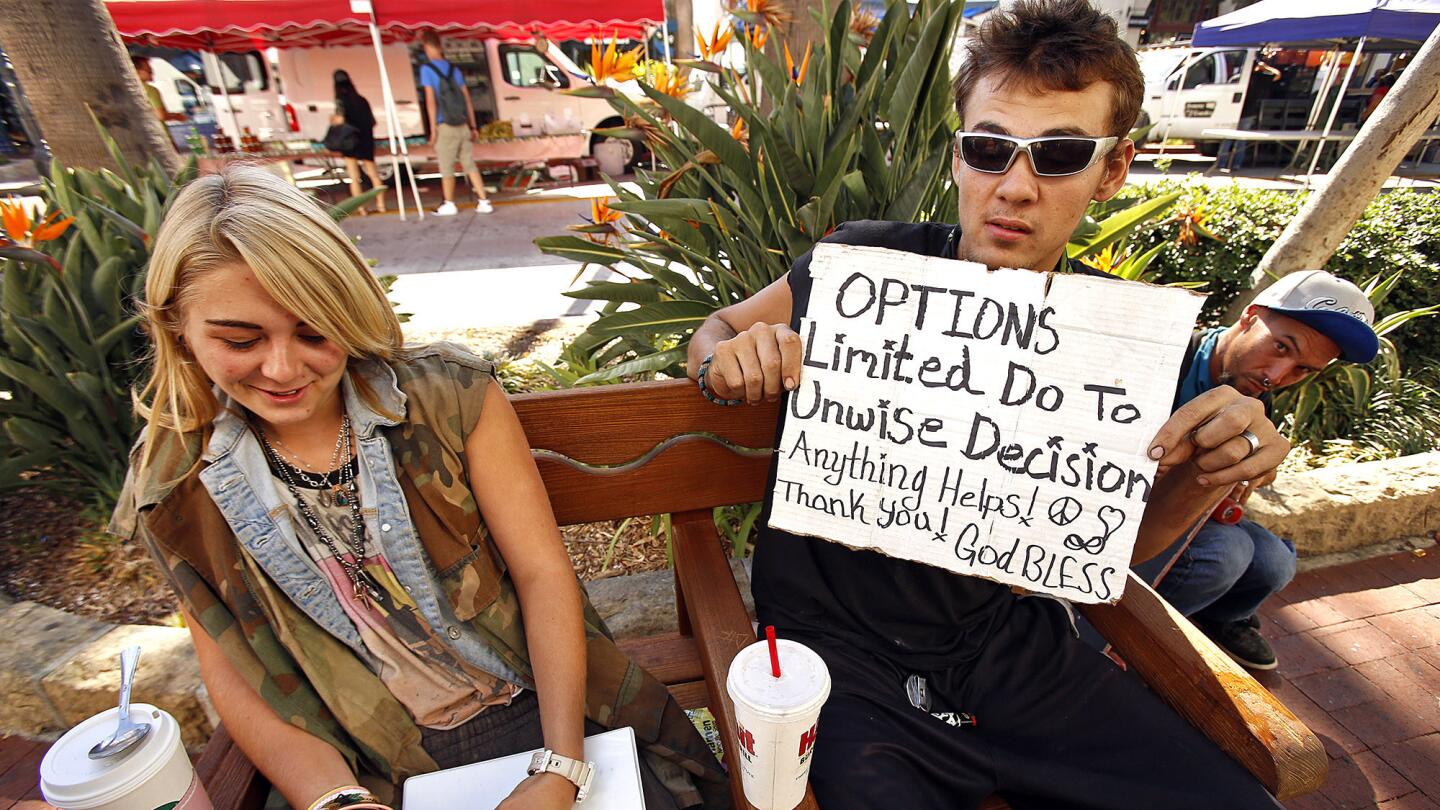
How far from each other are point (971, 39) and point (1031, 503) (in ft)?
3.16

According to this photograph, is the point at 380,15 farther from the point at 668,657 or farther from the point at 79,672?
the point at 668,657

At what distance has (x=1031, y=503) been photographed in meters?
1.32

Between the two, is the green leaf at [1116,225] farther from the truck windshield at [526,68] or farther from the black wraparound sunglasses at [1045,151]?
the truck windshield at [526,68]

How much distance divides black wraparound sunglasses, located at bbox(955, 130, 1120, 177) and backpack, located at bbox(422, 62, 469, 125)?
9.44 meters

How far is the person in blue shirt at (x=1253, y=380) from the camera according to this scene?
1861 millimetres

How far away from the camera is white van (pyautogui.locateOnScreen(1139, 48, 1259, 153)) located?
489 inches

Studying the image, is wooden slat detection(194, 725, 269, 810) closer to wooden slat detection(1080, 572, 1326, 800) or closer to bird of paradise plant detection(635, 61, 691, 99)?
wooden slat detection(1080, 572, 1326, 800)

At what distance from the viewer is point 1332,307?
1.84 meters

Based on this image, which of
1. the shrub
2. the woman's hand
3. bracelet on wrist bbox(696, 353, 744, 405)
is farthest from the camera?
the shrub

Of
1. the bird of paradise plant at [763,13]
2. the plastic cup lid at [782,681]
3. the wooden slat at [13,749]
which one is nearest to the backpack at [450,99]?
the bird of paradise plant at [763,13]

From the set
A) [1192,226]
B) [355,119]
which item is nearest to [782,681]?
[1192,226]

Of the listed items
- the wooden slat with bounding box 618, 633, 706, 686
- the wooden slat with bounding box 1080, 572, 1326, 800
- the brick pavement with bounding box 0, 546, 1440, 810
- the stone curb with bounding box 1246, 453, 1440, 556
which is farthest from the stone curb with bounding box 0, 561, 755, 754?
the stone curb with bounding box 1246, 453, 1440, 556

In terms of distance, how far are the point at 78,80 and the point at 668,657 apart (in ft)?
12.3

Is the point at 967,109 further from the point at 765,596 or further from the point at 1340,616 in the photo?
the point at 1340,616
